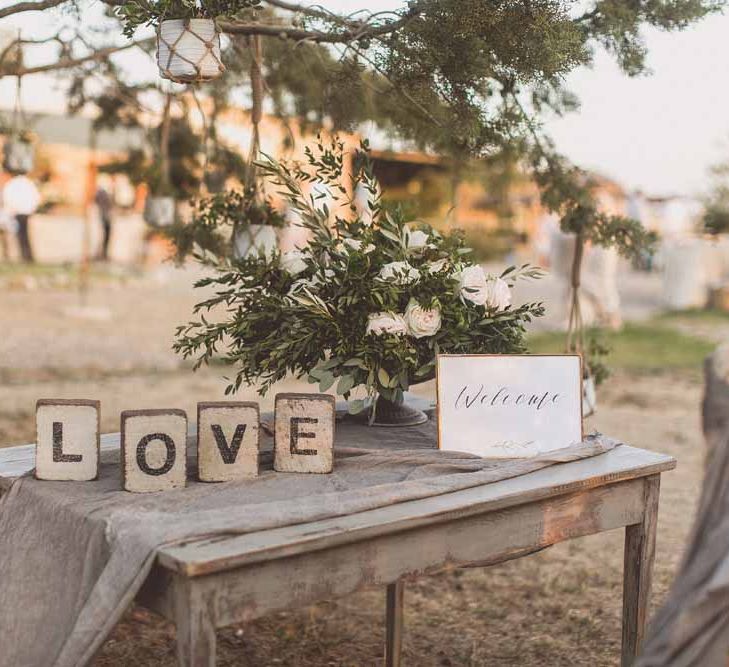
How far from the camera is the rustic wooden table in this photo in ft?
4.63

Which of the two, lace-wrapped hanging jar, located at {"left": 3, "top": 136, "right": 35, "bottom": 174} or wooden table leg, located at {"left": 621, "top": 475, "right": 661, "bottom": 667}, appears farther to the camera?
lace-wrapped hanging jar, located at {"left": 3, "top": 136, "right": 35, "bottom": 174}

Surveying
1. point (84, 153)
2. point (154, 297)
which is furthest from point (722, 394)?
point (84, 153)

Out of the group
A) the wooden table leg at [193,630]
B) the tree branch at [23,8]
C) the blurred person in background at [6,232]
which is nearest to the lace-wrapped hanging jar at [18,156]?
the tree branch at [23,8]

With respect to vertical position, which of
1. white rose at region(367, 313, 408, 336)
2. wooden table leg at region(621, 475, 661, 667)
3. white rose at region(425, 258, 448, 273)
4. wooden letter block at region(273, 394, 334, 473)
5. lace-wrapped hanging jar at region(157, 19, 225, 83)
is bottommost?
wooden table leg at region(621, 475, 661, 667)

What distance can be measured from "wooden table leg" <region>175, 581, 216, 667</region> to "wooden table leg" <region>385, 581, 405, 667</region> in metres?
1.21

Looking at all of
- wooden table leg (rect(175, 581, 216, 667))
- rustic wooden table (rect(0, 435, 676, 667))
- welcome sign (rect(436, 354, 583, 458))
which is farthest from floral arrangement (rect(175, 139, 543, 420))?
wooden table leg (rect(175, 581, 216, 667))

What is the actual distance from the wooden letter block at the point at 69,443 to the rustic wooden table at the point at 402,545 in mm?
106

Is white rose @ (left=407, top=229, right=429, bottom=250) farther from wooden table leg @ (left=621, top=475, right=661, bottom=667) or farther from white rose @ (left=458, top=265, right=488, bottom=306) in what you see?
wooden table leg @ (left=621, top=475, right=661, bottom=667)

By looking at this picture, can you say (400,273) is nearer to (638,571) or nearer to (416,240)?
(416,240)

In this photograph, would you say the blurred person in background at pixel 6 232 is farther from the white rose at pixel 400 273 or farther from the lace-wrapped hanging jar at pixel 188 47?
the white rose at pixel 400 273

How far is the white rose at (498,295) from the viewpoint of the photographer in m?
2.10

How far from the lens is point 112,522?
1547mm

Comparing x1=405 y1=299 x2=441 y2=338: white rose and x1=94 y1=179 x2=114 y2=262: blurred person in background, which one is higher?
x1=94 y1=179 x2=114 y2=262: blurred person in background

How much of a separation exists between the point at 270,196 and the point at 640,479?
4.67 ft
